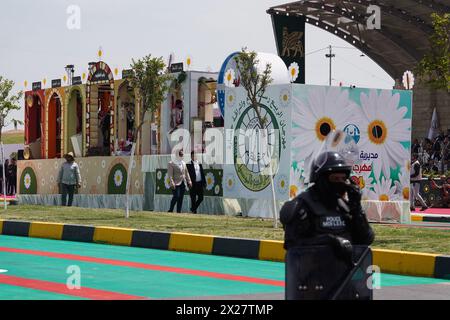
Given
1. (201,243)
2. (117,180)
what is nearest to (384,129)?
(201,243)

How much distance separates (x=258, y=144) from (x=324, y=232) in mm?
15040

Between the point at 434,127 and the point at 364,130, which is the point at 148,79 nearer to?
the point at 364,130

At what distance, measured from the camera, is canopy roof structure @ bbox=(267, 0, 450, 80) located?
43312 mm

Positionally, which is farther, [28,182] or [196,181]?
[28,182]

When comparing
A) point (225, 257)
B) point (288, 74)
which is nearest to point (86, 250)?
point (225, 257)

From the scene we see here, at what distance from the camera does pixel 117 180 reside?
2689 centimetres

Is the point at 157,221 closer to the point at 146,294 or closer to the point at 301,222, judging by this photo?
the point at 146,294

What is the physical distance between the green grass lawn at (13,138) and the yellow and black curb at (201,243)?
75.9 metres

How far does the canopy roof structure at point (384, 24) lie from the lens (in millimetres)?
43312

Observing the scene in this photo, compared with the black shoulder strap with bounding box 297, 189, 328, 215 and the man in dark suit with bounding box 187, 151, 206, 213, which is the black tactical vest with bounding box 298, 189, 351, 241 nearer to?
the black shoulder strap with bounding box 297, 189, 328, 215

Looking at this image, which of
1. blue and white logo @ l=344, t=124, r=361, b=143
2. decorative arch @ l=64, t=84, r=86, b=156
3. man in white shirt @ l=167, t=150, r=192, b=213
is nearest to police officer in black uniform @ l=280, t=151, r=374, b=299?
blue and white logo @ l=344, t=124, r=361, b=143

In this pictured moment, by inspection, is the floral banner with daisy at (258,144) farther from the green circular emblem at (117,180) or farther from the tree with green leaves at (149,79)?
the green circular emblem at (117,180)

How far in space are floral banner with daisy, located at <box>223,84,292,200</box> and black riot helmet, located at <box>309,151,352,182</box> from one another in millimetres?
13121
